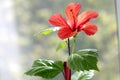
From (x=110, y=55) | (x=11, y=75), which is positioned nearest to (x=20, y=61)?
(x=11, y=75)

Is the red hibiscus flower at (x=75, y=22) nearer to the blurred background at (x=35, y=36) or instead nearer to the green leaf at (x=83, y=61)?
the green leaf at (x=83, y=61)

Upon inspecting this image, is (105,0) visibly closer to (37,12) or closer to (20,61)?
(37,12)

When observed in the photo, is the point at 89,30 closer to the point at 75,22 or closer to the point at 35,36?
the point at 75,22

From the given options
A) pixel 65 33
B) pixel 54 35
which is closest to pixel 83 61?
pixel 65 33

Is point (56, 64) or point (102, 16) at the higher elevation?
point (102, 16)

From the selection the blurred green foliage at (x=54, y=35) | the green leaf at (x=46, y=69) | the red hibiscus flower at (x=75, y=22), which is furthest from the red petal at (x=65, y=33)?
the blurred green foliage at (x=54, y=35)

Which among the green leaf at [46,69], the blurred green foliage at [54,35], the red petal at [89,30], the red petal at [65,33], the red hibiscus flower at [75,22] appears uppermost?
the blurred green foliage at [54,35]
